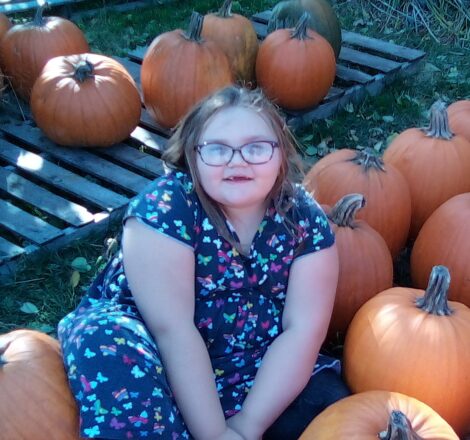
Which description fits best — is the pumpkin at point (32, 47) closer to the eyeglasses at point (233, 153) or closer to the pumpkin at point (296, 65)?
the pumpkin at point (296, 65)

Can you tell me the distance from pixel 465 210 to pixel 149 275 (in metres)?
1.17

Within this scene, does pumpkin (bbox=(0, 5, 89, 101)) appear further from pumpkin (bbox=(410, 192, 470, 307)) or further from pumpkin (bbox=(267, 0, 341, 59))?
pumpkin (bbox=(410, 192, 470, 307))

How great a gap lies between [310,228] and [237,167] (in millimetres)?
313

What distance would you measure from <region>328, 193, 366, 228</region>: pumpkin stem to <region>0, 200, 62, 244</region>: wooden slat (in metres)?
1.22

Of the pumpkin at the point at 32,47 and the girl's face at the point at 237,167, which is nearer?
the girl's face at the point at 237,167


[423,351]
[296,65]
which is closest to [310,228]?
[423,351]

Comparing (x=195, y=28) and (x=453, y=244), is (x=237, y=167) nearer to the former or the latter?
(x=453, y=244)

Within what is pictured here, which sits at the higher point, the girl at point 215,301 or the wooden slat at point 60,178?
the girl at point 215,301

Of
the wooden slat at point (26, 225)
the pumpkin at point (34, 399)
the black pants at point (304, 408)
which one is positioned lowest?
the wooden slat at point (26, 225)

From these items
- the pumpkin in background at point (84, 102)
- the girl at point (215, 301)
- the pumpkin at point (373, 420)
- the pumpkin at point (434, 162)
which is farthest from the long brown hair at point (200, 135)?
the pumpkin in background at point (84, 102)

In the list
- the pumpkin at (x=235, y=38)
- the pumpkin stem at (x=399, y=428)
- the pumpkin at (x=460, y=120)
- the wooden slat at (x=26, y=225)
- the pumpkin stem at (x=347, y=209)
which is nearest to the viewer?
the pumpkin stem at (x=399, y=428)

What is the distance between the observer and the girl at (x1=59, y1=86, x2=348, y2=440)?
5.86 feet

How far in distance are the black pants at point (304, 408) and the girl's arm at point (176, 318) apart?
0.84ft

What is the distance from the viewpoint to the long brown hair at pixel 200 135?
6.55 feet
